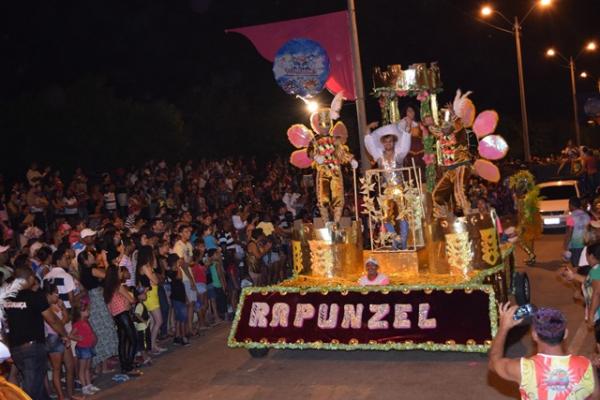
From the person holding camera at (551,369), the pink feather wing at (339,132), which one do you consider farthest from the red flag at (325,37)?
the person holding camera at (551,369)

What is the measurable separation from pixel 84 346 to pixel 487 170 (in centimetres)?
651

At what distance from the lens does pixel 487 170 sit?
40.5 ft

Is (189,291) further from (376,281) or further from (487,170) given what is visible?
(487,170)

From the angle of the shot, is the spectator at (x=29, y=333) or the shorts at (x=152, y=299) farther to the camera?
the shorts at (x=152, y=299)

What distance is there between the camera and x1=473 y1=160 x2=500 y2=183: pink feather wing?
12271 millimetres

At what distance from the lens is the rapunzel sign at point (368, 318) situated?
33.2ft

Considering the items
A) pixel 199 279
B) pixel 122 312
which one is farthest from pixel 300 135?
pixel 122 312

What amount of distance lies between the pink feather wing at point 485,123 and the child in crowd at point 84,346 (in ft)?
20.8

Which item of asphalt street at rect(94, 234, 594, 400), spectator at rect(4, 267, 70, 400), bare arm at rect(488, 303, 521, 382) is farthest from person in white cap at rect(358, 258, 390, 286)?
bare arm at rect(488, 303, 521, 382)

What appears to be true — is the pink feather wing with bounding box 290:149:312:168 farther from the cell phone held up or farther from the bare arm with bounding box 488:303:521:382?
the cell phone held up

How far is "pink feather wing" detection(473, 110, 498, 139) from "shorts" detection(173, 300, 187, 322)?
5.29 m

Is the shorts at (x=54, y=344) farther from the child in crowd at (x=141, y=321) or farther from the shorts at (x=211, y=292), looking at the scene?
the shorts at (x=211, y=292)

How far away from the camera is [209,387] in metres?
9.91

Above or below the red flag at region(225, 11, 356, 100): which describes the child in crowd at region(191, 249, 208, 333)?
below
